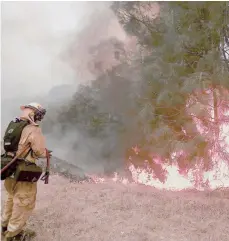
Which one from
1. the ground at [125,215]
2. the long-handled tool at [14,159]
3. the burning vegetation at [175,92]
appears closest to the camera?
the long-handled tool at [14,159]

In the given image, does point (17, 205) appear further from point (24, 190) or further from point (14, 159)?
point (14, 159)

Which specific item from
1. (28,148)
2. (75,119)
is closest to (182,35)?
(28,148)

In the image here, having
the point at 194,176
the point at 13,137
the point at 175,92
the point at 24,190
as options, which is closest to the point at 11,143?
the point at 13,137

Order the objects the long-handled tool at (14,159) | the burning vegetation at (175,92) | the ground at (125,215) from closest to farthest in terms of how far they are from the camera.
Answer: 1. the long-handled tool at (14,159)
2. the ground at (125,215)
3. the burning vegetation at (175,92)

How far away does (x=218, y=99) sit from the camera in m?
6.94

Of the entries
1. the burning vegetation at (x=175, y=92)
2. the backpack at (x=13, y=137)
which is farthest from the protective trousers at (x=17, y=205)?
the burning vegetation at (x=175, y=92)

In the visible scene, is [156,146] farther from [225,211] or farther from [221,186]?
[225,211]

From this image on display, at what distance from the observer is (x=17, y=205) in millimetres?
3982

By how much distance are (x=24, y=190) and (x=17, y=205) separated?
0.63 ft

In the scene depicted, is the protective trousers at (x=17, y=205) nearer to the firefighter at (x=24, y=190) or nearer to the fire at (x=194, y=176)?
the firefighter at (x=24, y=190)

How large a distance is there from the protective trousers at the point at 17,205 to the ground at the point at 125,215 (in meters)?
0.43

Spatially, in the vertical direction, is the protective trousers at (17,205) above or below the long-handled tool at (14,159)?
below

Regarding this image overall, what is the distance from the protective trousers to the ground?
43 cm

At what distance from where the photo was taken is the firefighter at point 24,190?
3.97 metres
